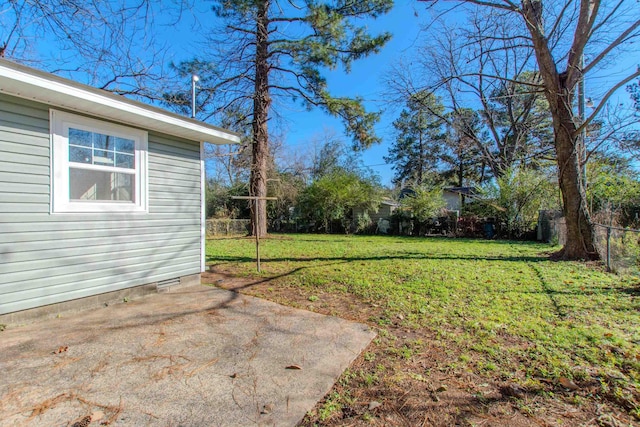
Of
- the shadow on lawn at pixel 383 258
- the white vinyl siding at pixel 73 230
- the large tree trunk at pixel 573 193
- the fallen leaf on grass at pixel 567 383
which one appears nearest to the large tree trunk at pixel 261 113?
the shadow on lawn at pixel 383 258

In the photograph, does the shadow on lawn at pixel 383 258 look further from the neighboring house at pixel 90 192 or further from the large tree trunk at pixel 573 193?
the neighboring house at pixel 90 192

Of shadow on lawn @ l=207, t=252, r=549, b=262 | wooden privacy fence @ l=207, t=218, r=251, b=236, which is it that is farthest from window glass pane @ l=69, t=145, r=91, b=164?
wooden privacy fence @ l=207, t=218, r=251, b=236

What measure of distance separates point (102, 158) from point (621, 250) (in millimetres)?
8849

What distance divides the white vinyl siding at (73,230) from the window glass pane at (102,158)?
0.46m

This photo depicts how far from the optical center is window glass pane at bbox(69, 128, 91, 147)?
3.40 meters

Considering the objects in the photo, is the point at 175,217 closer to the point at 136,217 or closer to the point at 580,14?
the point at 136,217

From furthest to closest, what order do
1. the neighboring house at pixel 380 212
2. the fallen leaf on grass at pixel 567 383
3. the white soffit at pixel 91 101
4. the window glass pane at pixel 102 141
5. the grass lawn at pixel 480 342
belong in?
the neighboring house at pixel 380 212, the window glass pane at pixel 102 141, the white soffit at pixel 91 101, the fallen leaf on grass at pixel 567 383, the grass lawn at pixel 480 342

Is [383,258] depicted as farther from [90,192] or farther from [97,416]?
[97,416]

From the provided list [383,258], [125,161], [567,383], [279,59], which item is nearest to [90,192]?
[125,161]

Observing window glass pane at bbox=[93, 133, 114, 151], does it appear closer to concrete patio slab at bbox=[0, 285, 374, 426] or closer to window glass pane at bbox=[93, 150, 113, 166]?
window glass pane at bbox=[93, 150, 113, 166]

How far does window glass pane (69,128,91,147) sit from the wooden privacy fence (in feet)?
33.5

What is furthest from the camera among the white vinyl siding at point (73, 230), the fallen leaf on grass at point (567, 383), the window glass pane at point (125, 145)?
the window glass pane at point (125, 145)

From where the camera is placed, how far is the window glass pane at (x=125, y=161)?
3.82 m

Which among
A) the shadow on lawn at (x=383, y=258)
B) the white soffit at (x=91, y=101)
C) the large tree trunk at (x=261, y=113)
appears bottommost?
the shadow on lawn at (x=383, y=258)
